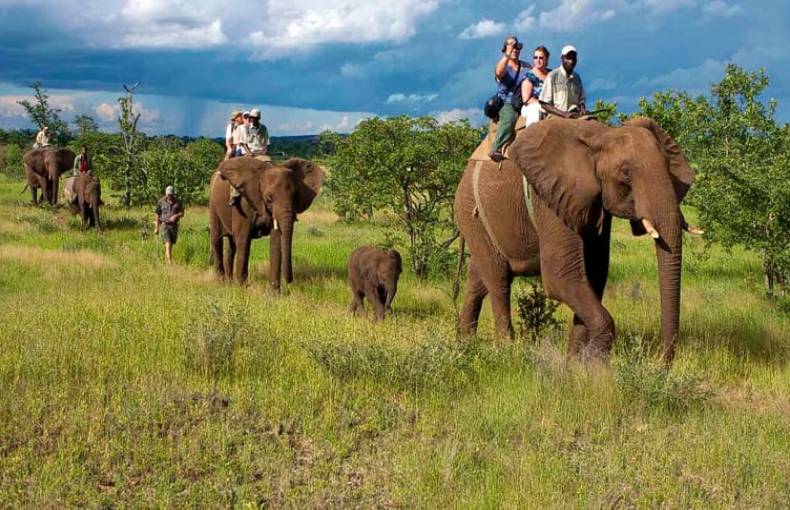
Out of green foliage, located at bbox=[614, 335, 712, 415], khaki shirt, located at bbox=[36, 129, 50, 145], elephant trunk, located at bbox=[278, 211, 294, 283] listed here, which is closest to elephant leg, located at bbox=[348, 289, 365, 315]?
elephant trunk, located at bbox=[278, 211, 294, 283]

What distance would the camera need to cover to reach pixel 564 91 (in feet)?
29.5

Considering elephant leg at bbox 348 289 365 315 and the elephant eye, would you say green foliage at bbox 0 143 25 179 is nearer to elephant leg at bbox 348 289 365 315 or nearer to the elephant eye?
elephant leg at bbox 348 289 365 315

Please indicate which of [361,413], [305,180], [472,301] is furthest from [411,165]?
[361,413]

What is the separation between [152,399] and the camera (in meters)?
6.76

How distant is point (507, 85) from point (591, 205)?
7.42 feet

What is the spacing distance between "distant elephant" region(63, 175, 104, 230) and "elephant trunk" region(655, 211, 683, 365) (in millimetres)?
19426

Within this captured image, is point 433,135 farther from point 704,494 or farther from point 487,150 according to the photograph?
point 704,494

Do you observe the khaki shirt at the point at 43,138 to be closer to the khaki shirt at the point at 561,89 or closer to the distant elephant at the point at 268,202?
the distant elephant at the point at 268,202

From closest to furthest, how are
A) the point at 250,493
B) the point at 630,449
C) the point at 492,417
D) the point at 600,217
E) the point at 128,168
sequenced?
the point at 250,493
the point at 630,449
the point at 492,417
the point at 600,217
the point at 128,168

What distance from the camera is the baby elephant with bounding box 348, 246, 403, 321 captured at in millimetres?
13430

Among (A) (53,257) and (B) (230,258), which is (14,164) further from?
(B) (230,258)

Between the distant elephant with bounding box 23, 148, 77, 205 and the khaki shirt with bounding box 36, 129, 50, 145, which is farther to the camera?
the khaki shirt with bounding box 36, 129, 50, 145

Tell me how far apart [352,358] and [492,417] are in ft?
5.30

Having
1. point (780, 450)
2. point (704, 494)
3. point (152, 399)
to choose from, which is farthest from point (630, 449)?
point (152, 399)
